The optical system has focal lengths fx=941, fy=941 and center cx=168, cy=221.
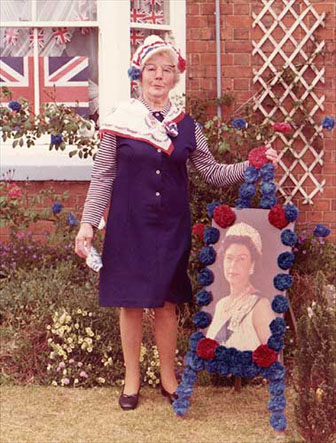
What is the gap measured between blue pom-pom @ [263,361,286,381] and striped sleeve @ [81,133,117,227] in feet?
3.84

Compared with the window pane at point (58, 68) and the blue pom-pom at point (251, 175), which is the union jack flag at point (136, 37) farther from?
the blue pom-pom at point (251, 175)

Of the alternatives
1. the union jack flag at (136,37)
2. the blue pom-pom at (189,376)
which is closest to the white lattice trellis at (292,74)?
the union jack flag at (136,37)

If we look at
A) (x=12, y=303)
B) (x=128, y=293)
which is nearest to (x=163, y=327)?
(x=128, y=293)

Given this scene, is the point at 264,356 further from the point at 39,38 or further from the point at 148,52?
the point at 39,38

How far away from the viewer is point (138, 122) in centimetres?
488

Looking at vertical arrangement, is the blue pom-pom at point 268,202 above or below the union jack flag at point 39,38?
below

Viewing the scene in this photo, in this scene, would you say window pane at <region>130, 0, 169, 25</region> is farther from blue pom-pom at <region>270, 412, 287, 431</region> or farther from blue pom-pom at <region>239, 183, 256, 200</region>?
blue pom-pom at <region>270, 412, 287, 431</region>

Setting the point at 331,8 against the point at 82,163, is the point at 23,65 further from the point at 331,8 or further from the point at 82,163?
the point at 331,8

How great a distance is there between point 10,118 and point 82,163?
2.43ft

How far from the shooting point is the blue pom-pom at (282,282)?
189 inches

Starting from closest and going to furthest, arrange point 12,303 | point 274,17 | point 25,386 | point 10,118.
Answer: point 25,386, point 12,303, point 10,118, point 274,17

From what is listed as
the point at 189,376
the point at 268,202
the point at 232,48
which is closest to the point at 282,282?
the point at 268,202

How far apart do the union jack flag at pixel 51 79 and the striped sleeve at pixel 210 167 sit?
221 centimetres

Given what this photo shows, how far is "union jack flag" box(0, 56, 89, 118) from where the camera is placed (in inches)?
282
